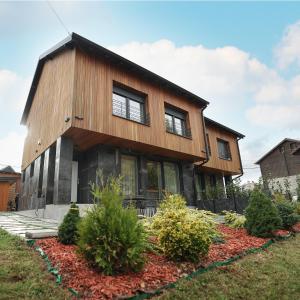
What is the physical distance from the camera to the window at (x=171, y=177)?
460 inches

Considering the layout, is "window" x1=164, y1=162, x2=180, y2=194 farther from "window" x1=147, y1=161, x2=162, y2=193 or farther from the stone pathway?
the stone pathway

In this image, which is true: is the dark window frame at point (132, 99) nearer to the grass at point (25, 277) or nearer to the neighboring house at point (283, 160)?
the grass at point (25, 277)

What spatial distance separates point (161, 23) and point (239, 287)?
10.0m

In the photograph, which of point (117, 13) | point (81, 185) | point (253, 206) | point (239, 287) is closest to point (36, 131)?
point (81, 185)

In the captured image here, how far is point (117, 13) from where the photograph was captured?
8.47 m

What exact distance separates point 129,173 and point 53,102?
4481mm

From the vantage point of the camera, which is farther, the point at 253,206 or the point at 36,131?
the point at 36,131

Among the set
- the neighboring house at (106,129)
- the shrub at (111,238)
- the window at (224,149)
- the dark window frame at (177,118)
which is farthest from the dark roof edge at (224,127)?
the shrub at (111,238)

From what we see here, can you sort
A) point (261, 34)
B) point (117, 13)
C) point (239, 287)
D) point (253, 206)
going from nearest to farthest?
1. point (239, 287)
2. point (253, 206)
3. point (117, 13)
4. point (261, 34)

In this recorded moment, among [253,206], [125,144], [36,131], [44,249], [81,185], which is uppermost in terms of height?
[36,131]

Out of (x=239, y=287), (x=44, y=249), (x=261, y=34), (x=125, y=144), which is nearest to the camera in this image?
(x=239, y=287)

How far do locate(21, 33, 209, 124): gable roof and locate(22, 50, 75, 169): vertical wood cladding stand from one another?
0.28 m

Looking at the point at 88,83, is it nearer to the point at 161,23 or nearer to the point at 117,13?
the point at 117,13

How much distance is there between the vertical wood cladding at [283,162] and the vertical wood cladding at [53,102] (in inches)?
1049
